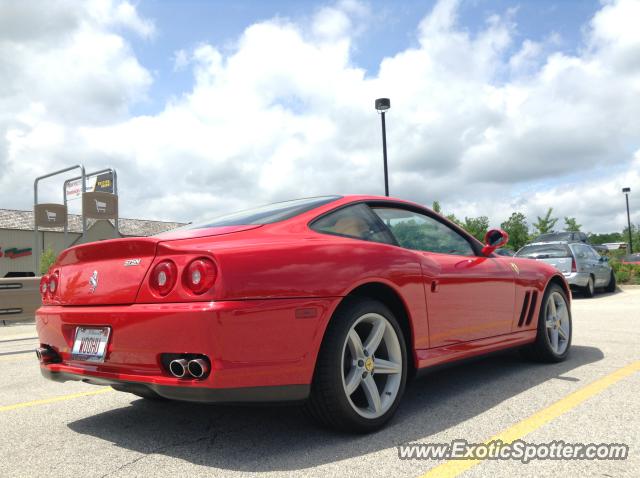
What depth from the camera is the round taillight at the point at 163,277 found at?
2.70 metres

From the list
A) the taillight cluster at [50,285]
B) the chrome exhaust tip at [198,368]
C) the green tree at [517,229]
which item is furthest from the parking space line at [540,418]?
the green tree at [517,229]

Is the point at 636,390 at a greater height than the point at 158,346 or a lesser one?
lesser

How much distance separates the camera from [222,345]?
8.30 feet

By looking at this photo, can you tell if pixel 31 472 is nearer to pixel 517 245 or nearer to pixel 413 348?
pixel 413 348

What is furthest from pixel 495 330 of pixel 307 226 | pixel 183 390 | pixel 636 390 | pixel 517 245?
pixel 517 245

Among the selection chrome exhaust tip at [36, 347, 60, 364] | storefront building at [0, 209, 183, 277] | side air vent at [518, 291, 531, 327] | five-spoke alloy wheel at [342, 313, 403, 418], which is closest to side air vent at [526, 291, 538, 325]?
side air vent at [518, 291, 531, 327]

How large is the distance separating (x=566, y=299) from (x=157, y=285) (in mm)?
3949

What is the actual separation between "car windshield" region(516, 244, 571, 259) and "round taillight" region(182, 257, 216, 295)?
40.3 ft

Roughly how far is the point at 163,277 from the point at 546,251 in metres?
13.0

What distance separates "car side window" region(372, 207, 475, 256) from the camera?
147 inches

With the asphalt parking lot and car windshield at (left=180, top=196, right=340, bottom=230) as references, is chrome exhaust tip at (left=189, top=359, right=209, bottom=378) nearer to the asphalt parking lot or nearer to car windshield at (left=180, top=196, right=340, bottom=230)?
the asphalt parking lot

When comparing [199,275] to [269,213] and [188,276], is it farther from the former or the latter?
[269,213]

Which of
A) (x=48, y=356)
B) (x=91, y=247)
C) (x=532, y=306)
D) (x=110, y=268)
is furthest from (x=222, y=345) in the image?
(x=532, y=306)

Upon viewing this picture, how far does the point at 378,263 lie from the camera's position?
3217mm
